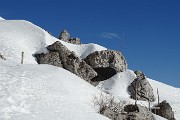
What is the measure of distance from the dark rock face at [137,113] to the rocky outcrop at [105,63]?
978 inches

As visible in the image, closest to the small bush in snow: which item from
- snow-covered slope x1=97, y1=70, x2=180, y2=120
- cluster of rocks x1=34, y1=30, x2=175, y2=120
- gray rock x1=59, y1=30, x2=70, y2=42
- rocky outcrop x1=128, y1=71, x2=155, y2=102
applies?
cluster of rocks x1=34, y1=30, x2=175, y2=120

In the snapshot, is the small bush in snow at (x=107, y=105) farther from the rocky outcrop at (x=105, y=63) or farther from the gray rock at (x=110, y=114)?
the rocky outcrop at (x=105, y=63)

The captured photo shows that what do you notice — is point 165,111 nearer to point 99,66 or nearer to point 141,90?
point 141,90

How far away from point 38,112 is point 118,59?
111 feet

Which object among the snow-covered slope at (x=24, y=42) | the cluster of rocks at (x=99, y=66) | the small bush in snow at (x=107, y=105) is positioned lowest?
the small bush in snow at (x=107, y=105)

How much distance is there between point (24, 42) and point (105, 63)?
10.7 meters

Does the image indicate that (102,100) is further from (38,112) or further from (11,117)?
(11,117)

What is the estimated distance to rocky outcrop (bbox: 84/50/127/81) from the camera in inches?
1866

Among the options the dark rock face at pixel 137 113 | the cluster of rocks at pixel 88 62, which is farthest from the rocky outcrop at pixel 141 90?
the dark rock face at pixel 137 113

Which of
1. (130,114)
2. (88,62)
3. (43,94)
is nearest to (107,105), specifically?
(130,114)

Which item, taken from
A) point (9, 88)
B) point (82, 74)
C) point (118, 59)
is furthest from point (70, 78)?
point (118, 59)

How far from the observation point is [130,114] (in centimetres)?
2011

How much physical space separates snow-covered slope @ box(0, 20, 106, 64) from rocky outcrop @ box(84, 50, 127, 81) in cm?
212

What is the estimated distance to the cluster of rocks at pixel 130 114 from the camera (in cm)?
1886
